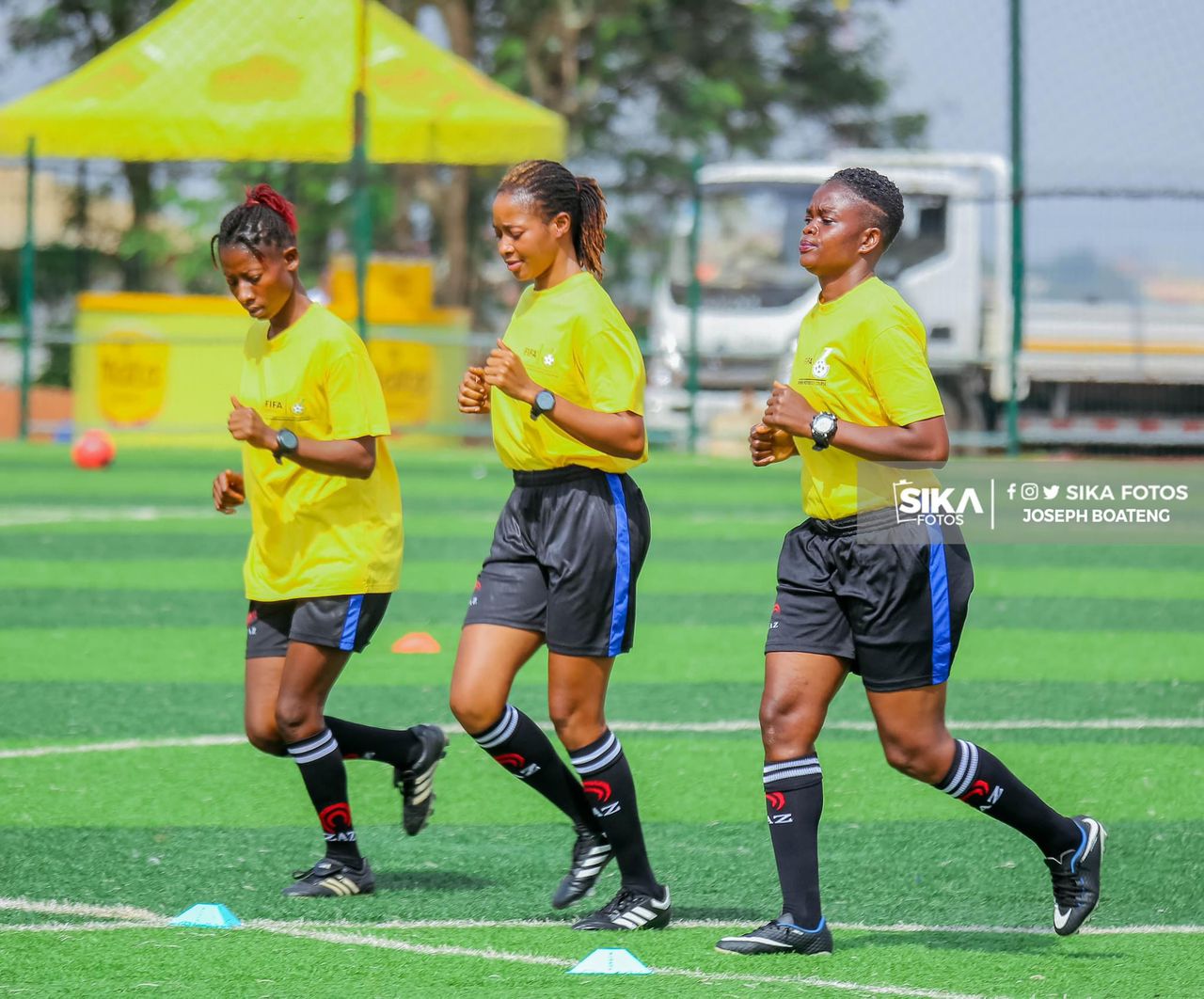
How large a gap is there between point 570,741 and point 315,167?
23.8 metres

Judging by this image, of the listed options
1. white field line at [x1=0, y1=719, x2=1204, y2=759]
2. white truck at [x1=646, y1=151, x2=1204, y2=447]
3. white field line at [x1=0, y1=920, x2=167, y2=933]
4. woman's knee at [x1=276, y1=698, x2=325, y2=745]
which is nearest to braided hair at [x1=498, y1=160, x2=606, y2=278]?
woman's knee at [x1=276, y1=698, x2=325, y2=745]

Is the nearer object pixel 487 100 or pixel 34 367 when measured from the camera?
pixel 487 100

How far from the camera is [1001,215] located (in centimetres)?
2155

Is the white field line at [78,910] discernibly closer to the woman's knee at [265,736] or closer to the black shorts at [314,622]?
the woman's knee at [265,736]

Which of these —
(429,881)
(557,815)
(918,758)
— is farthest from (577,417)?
(557,815)

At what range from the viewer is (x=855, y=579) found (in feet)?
16.1

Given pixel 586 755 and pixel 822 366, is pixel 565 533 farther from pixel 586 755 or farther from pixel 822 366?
pixel 822 366

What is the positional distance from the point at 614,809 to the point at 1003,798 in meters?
1.01

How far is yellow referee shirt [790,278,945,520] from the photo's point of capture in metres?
4.84

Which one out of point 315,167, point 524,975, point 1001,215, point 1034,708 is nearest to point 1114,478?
point 1034,708

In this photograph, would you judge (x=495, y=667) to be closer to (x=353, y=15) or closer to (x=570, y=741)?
(x=570, y=741)

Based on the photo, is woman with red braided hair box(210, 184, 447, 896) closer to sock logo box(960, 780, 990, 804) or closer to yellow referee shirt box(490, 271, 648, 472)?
yellow referee shirt box(490, 271, 648, 472)

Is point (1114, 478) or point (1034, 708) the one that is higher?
point (1114, 478)

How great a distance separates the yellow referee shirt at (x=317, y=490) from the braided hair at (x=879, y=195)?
1.42 metres
